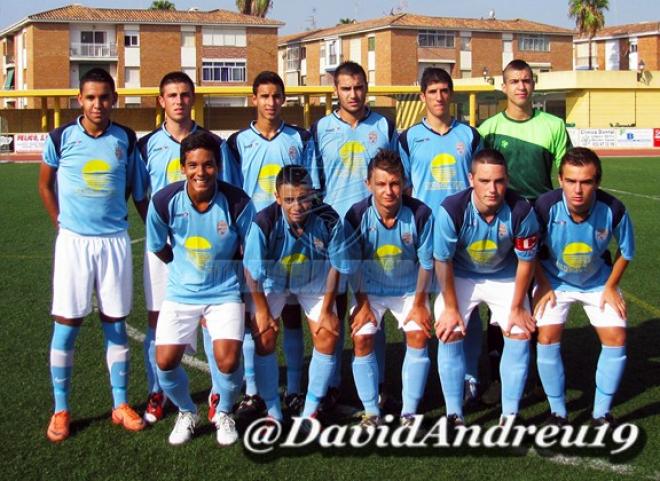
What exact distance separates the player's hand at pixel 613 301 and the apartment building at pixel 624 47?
6101 cm

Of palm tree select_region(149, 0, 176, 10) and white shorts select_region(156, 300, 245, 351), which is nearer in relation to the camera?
white shorts select_region(156, 300, 245, 351)

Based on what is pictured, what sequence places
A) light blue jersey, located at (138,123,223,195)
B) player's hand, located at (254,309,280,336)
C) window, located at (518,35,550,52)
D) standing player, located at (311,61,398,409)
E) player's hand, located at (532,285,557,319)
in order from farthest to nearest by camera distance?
1. window, located at (518,35,550,52)
2. standing player, located at (311,61,398,409)
3. light blue jersey, located at (138,123,223,195)
4. player's hand, located at (532,285,557,319)
5. player's hand, located at (254,309,280,336)

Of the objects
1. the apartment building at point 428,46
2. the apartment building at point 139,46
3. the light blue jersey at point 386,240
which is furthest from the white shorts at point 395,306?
the apartment building at point 428,46

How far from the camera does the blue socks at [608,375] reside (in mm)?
4121

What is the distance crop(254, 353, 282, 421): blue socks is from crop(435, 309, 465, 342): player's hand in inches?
33.1

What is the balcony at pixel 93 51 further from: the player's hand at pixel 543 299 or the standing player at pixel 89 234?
the player's hand at pixel 543 299

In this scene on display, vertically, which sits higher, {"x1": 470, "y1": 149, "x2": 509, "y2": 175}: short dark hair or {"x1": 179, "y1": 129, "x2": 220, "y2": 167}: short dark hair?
{"x1": 179, "y1": 129, "x2": 220, "y2": 167}: short dark hair

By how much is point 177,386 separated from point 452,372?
4.50 ft

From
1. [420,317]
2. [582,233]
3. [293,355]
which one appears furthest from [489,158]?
[293,355]

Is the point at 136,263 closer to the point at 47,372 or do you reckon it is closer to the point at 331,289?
the point at 47,372

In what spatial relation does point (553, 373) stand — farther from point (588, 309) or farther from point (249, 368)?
point (249, 368)

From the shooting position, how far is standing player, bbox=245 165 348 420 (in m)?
4.03

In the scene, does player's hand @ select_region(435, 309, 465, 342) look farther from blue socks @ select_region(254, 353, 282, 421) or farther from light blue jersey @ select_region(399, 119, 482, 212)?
blue socks @ select_region(254, 353, 282, 421)

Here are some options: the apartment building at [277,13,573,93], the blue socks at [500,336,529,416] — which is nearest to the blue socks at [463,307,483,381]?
the blue socks at [500,336,529,416]
